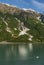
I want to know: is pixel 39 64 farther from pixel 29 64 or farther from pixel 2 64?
pixel 2 64

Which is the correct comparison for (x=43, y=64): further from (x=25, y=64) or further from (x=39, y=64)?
(x=25, y=64)

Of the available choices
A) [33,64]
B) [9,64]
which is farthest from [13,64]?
[33,64]

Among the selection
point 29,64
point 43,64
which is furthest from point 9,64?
point 43,64

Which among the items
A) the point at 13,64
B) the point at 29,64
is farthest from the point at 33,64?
the point at 13,64

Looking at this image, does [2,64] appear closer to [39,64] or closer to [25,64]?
[25,64]

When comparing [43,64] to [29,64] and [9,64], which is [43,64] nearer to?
[29,64]
